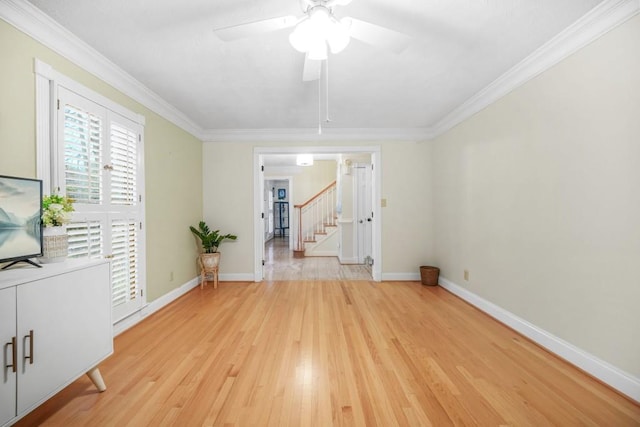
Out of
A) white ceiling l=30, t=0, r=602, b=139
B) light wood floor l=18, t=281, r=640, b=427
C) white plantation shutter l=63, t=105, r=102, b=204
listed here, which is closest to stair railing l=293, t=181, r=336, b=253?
white ceiling l=30, t=0, r=602, b=139

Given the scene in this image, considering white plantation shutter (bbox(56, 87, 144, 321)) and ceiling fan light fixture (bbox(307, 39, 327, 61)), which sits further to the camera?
white plantation shutter (bbox(56, 87, 144, 321))

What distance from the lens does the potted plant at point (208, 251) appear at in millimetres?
3928

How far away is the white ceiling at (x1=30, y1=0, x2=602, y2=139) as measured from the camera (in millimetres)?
1757

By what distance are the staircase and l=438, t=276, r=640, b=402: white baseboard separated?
4.32m

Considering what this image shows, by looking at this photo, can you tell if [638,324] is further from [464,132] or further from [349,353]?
[464,132]

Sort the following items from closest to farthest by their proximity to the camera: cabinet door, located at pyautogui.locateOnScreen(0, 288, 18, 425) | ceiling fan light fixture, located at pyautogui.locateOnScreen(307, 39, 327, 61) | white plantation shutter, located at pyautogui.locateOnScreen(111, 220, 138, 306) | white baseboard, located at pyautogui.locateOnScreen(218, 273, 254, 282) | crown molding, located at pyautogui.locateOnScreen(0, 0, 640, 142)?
cabinet door, located at pyautogui.locateOnScreen(0, 288, 18, 425), ceiling fan light fixture, located at pyautogui.locateOnScreen(307, 39, 327, 61), crown molding, located at pyautogui.locateOnScreen(0, 0, 640, 142), white plantation shutter, located at pyautogui.locateOnScreen(111, 220, 138, 306), white baseboard, located at pyautogui.locateOnScreen(218, 273, 254, 282)

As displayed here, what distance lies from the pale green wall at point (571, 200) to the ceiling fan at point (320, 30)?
1.42 metres

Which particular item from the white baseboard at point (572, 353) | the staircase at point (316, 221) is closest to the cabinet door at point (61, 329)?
the white baseboard at point (572, 353)

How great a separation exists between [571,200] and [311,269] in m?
4.13

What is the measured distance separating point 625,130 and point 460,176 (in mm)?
1856

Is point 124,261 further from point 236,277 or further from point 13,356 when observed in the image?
point 236,277

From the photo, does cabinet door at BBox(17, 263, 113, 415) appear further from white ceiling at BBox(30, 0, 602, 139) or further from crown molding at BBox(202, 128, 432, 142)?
crown molding at BBox(202, 128, 432, 142)

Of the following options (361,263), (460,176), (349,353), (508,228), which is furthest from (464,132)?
(361,263)

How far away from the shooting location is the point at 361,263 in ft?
19.6
